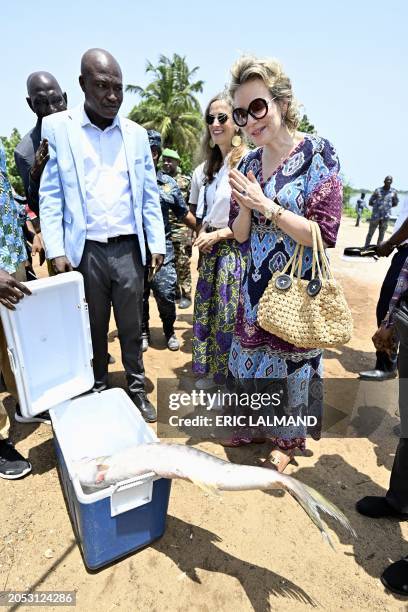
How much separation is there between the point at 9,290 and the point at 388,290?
10.3 ft

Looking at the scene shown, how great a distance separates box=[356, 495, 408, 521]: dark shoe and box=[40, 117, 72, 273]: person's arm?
2.27 m

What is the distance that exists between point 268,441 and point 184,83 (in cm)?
2641

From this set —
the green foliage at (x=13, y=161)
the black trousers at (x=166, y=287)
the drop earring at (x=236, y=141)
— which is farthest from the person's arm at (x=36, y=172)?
the green foliage at (x=13, y=161)

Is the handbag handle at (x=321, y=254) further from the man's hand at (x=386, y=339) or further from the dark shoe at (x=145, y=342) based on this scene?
the dark shoe at (x=145, y=342)

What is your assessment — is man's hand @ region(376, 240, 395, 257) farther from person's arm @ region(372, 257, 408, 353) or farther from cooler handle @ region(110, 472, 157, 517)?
cooler handle @ region(110, 472, 157, 517)

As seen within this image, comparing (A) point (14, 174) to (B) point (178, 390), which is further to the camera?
(A) point (14, 174)

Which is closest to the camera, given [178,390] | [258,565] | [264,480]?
[264,480]

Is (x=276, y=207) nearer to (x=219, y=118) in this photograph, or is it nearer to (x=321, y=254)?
(x=321, y=254)

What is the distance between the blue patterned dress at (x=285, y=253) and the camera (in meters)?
1.94

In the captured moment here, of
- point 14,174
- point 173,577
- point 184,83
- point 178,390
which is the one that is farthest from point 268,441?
point 184,83

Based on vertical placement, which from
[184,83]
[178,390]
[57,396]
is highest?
[184,83]

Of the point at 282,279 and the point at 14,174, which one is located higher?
the point at 282,279

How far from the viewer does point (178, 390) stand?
3516mm

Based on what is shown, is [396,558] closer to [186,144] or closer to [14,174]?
Answer: [14,174]
